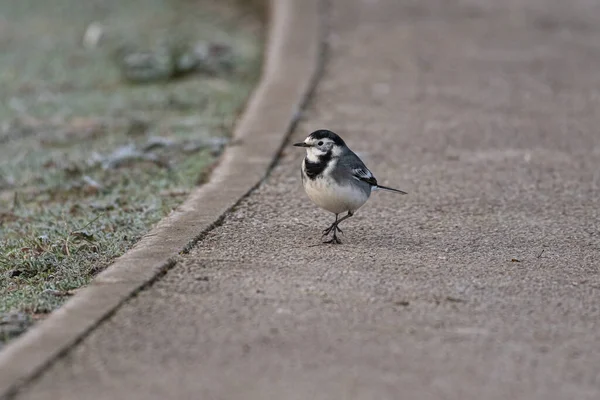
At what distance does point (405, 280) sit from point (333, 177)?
833 millimetres

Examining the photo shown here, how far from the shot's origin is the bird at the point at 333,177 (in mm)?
5477

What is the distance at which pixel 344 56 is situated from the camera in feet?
34.2

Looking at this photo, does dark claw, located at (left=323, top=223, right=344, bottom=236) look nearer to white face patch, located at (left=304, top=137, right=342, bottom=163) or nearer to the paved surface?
the paved surface

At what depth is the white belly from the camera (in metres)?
5.46

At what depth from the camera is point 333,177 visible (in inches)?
216

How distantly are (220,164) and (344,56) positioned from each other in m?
3.71

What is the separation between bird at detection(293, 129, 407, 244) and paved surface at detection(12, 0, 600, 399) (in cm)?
20

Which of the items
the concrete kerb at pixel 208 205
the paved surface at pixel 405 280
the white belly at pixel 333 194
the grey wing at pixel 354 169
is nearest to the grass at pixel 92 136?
the concrete kerb at pixel 208 205

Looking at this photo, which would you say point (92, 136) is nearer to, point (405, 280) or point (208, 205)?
point (208, 205)

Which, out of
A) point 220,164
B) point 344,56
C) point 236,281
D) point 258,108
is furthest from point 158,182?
point 344,56

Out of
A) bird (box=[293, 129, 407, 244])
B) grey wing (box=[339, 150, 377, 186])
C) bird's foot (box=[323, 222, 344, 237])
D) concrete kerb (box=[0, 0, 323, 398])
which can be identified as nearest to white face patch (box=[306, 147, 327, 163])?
bird (box=[293, 129, 407, 244])

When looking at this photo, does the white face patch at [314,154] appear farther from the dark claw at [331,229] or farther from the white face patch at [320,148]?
the dark claw at [331,229]

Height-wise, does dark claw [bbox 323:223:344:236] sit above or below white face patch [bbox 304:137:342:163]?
below

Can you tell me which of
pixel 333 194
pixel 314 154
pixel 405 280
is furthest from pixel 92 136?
pixel 405 280
